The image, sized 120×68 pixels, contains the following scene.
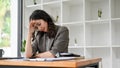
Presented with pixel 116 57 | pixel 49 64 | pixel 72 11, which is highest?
pixel 72 11

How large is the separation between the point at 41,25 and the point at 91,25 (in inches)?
59.2

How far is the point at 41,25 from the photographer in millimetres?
2141

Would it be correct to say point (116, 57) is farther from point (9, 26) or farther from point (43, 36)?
point (9, 26)

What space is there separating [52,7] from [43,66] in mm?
2653

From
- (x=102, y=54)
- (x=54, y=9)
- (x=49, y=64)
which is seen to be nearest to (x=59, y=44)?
(x=49, y=64)

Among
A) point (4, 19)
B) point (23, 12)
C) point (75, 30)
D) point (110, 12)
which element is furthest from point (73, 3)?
point (4, 19)

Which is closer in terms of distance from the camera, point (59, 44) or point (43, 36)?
point (59, 44)

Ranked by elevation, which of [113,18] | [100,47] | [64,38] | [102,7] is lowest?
[100,47]

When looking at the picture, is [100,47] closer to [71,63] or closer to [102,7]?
[102,7]

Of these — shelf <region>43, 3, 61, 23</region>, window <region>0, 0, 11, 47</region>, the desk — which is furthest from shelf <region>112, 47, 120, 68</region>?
window <region>0, 0, 11, 47</region>

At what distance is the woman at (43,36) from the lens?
6.77 feet

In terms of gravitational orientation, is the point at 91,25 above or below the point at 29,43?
above

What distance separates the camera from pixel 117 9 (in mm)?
3232

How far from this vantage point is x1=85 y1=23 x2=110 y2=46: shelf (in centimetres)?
331
